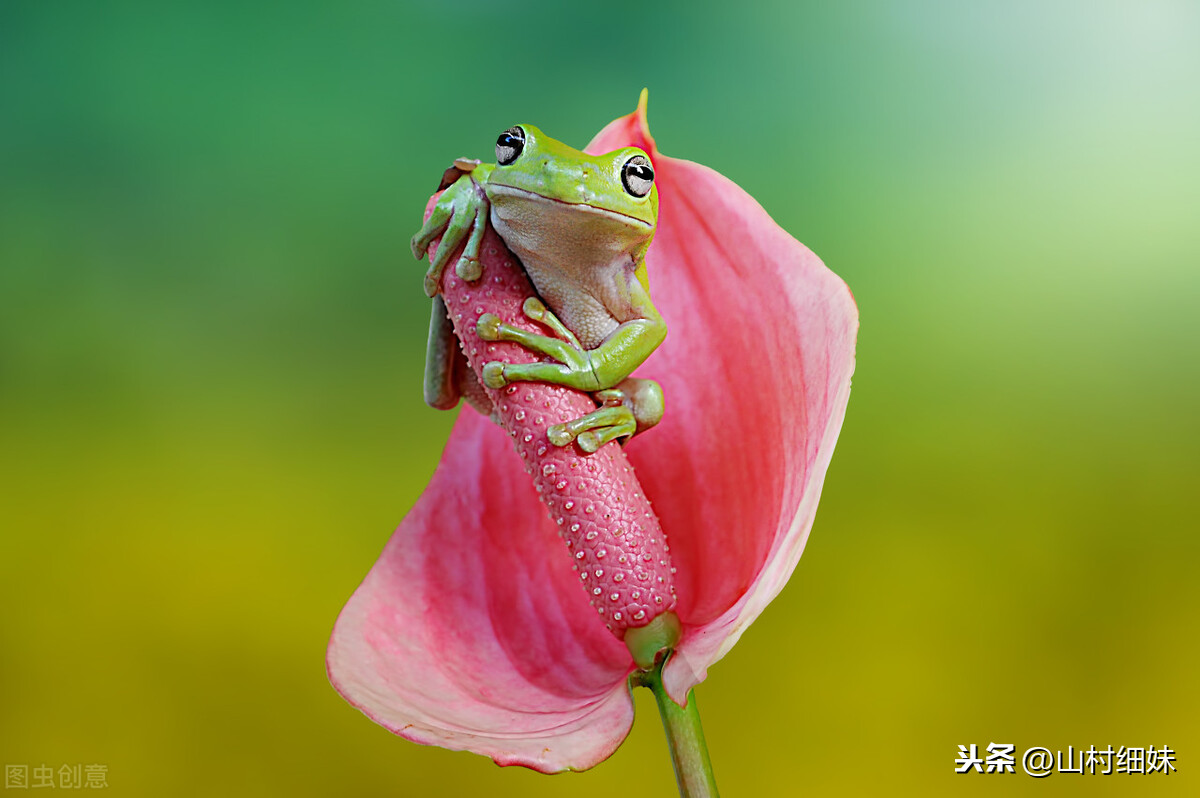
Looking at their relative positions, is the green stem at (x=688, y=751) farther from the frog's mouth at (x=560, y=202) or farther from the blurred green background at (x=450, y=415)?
the blurred green background at (x=450, y=415)

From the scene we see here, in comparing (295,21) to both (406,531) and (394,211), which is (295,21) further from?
(406,531)

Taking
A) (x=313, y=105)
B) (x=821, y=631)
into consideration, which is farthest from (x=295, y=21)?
(x=821, y=631)

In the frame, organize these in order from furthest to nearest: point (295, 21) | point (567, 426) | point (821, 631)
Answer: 1. point (295, 21)
2. point (821, 631)
3. point (567, 426)

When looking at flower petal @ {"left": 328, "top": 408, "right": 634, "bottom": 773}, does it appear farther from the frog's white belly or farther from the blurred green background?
the blurred green background

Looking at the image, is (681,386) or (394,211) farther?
(394,211)

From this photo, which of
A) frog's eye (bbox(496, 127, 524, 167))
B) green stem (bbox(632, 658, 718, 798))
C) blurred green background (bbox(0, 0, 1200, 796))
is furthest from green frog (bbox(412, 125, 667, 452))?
blurred green background (bbox(0, 0, 1200, 796))

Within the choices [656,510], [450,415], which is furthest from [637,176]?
[450,415]

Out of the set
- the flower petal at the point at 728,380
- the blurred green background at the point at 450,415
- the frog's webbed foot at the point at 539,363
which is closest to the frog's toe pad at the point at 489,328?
the frog's webbed foot at the point at 539,363
